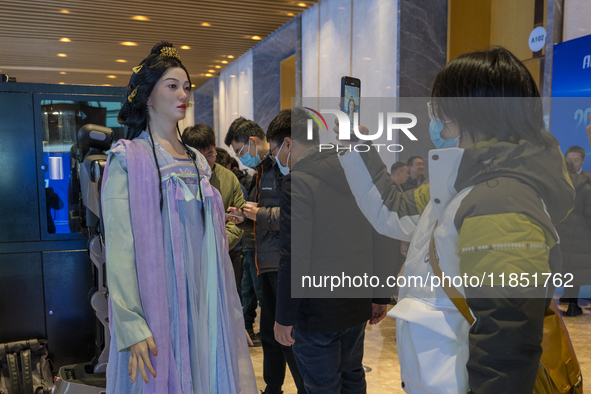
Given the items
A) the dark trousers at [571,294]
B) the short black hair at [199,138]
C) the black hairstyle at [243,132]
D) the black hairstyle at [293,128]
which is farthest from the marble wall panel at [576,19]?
the short black hair at [199,138]

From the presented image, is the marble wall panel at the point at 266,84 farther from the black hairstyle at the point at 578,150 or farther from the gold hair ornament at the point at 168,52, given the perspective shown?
the gold hair ornament at the point at 168,52

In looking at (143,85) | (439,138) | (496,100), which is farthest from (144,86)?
(496,100)

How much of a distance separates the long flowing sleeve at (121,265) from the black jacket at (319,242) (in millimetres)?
567

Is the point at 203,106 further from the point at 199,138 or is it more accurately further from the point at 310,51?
the point at 199,138

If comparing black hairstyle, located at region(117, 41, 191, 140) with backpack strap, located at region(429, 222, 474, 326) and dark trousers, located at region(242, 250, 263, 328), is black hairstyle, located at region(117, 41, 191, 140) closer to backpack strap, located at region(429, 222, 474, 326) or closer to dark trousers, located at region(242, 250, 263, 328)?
backpack strap, located at region(429, 222, 474, 326)

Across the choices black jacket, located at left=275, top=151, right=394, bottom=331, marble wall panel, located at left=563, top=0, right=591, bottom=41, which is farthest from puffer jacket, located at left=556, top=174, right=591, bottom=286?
black jacket, located at left=275, top=151, right=394, bottom=331

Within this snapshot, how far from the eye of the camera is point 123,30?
27.3 feet

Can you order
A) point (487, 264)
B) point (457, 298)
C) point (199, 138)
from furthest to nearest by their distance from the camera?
1. point (199, 138)
2. point (457, 298)
3. point (487, 264)

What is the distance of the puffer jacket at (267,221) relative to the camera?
233 cm

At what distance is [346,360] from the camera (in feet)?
6.24

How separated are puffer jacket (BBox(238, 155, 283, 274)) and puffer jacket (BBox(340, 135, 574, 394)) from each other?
4.42ft

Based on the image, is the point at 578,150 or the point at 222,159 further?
the point at 578,150

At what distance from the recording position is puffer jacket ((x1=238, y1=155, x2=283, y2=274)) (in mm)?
2332

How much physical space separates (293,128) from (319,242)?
614mm
